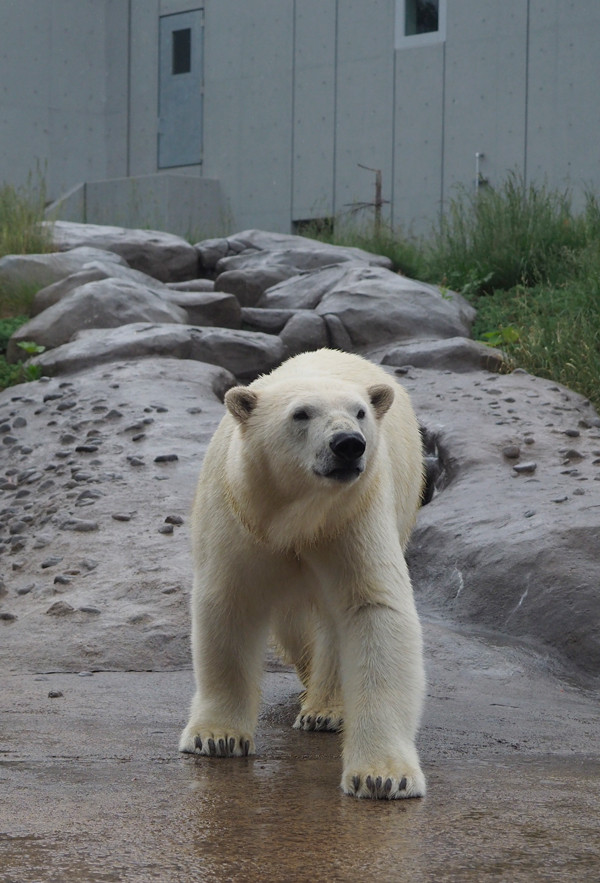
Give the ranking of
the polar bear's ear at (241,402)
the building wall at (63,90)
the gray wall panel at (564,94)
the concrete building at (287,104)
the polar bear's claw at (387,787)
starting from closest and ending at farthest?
1. the polar bear's claw at (387,787)
2. the polar bear's ear at (241,402)
3. the gray wall panel at (564,94)
4. the concrete building at (287,104)
5. the building wall at (63,90)

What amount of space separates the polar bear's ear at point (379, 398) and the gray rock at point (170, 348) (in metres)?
5.00

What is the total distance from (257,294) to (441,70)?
5996 millimetres

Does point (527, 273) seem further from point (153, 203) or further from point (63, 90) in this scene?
point (63, 90)

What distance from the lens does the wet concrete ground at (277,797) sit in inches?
76.6

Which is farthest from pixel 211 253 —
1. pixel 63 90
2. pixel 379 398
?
pixel 379 398

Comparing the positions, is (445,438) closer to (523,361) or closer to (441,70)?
(523,361)

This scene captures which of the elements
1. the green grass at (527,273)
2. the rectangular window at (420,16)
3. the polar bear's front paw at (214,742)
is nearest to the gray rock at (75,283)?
the green grass at (527,273)

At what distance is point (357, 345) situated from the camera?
A: 9.15 m

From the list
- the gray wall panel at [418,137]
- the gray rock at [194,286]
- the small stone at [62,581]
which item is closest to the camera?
the small stone at [62,581]

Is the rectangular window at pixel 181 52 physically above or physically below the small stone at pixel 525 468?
above

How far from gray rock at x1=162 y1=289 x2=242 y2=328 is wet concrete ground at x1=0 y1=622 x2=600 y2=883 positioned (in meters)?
5.71

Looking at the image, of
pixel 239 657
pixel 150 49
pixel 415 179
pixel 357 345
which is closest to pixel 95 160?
pixel 150 49

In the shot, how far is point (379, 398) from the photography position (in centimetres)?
302

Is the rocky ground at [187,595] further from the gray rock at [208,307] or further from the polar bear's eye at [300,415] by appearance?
the polar bear's eye at [300,415]
